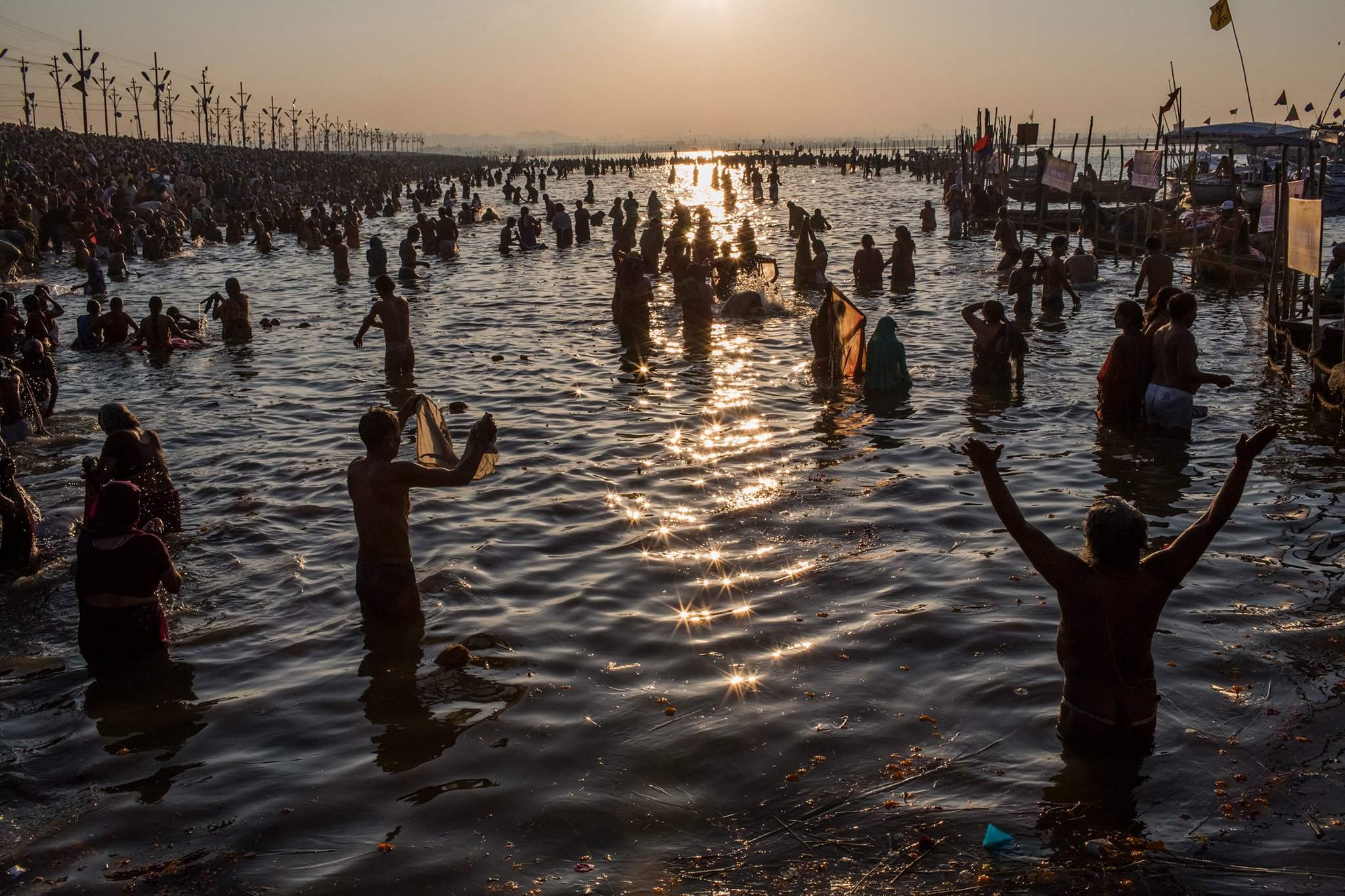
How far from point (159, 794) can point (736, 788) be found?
2.75 meters

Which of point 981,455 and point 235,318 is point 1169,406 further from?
point 235,318

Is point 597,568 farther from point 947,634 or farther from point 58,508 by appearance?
point 58,508

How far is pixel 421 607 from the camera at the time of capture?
7039 mm

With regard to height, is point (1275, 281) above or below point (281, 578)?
above

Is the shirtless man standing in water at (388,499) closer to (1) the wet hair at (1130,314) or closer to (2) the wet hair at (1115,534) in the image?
(2) the wet hair at (1115,534)

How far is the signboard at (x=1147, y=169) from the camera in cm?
2180

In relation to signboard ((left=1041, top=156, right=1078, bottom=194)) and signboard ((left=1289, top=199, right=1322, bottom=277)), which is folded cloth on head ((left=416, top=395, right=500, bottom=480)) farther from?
signboard ((left=1041, top=156, right=1078, bottom=194))

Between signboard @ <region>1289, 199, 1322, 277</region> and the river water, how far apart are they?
157 cm

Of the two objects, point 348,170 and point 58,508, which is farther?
point 348,170

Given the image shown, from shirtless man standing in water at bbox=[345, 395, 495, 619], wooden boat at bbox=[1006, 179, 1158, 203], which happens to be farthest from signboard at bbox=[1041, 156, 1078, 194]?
shirtless man standing in water at bbox=[345, 395, 495, 619]

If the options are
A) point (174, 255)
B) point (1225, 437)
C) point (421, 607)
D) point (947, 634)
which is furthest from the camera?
point (174, 255)

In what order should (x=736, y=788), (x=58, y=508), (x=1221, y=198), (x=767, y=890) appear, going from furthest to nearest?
1. (x=1221, y=198)
2. (x=58, y=508)
3. (x=736, y=788)
4. (x=767, y=890)

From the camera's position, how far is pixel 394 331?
14.3m

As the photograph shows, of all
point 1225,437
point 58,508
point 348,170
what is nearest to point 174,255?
point 58,508
